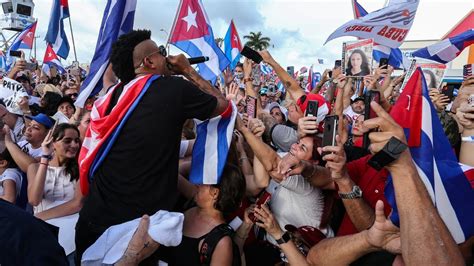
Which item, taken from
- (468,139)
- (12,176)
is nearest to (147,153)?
(12,176)

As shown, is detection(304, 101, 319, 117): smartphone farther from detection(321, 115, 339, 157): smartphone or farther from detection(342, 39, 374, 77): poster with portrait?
detection(342, 39, 374, 77): poster with portrait

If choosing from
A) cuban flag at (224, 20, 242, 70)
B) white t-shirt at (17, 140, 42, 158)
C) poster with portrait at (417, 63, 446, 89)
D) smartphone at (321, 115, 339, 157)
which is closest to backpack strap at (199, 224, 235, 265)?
smartphone at (321, 115, 339, 157)

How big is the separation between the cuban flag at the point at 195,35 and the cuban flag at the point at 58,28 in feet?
12.7

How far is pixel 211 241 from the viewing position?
215 cm

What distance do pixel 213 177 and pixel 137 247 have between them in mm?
632

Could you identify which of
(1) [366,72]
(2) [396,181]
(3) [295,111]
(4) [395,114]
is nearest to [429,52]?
(1) [366,72]

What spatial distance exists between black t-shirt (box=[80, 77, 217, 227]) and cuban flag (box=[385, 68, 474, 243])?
1.08 meters

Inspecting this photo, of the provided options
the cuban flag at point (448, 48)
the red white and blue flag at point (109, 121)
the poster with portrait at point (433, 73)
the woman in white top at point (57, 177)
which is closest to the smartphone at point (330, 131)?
the red white and blue flag at point (109, 121)

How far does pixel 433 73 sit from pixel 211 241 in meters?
4.62

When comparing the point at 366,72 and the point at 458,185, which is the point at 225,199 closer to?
the point at 458,185

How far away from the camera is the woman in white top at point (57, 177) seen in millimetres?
2732

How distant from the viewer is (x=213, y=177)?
234cm

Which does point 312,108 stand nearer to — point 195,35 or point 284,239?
point 284,239

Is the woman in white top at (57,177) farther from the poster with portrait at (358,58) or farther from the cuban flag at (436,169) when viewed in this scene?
the poster with portrait at (358,58)
